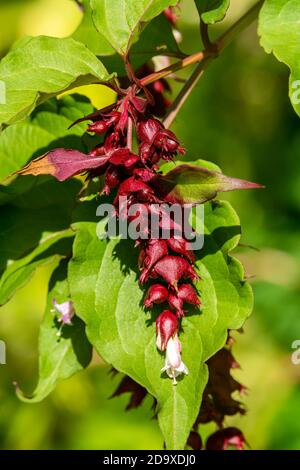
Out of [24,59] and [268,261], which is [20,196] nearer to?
[24,59]

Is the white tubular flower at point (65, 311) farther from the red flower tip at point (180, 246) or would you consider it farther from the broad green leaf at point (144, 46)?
the broad green leaf at point (144, 46)

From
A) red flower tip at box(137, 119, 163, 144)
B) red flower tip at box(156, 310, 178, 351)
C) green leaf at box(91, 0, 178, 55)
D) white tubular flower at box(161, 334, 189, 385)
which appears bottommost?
white tubular flower at box(161, 334, 189, 385)

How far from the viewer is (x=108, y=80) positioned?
957 millimetres

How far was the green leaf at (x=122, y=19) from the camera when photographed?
3.44 ft

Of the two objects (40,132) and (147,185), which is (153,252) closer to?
(147,185)

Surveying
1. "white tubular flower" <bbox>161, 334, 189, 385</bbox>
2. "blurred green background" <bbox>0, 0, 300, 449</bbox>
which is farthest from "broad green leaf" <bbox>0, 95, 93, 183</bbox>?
"blurred green background" <bbox>0, 0, 300, 449</bbox>

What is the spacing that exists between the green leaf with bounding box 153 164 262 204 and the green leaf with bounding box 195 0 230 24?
33 centimetres

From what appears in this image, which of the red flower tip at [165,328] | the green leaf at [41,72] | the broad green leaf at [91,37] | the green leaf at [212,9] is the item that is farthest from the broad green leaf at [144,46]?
the red flower tip at [165,328]

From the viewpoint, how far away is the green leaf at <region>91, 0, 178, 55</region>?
1050 mm

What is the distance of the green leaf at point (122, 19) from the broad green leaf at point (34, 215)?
0.88 ft

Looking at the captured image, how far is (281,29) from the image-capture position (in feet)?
3.47

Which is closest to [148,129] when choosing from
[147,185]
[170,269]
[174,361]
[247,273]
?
[147,185]

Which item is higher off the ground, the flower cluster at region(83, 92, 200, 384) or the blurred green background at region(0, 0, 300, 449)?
the flower cluster at region(83, 92, 200, 384)

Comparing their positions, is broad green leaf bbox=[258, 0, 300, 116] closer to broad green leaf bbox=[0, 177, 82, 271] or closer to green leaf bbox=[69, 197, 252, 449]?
green leaf bbox=[69, 197, 252, 449]
